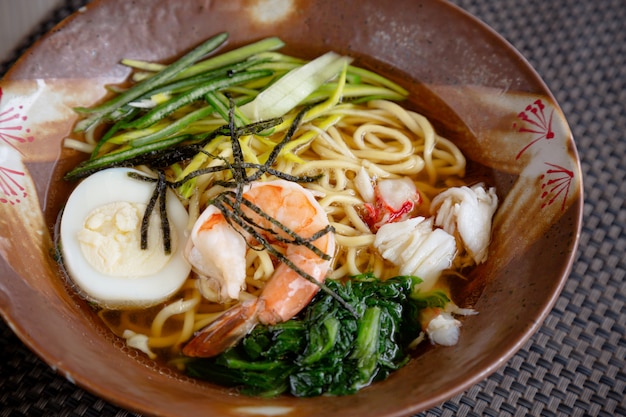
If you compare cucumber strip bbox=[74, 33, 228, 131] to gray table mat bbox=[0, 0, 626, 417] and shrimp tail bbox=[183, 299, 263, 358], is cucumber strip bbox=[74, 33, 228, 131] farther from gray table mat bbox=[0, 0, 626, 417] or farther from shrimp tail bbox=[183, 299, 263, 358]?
shrimp tail bbox=[183, 299, 263, 358]

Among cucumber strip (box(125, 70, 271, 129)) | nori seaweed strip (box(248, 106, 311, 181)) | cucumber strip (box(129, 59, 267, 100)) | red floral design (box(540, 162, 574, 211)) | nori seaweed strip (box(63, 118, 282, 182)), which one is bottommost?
red floral design (box(540, 162, 574, 211))

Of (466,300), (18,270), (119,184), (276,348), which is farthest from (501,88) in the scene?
(18,270)

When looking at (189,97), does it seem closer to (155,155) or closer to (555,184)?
Answer: (155,155)

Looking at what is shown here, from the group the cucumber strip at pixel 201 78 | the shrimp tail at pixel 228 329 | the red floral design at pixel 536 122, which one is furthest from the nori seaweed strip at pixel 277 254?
the red floral design at pixel 536 122

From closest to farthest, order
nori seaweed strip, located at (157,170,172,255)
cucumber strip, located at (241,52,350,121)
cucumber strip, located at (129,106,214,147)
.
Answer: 1. nori seaweed strip, located at (157,170,172,255)
2. cucumber strip, located at (129,106,214,147)
3. cucumber strip, located at (241,52,350,121)

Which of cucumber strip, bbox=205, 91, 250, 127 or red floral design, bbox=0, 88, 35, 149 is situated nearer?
red floral design, bbox=0, 88, 35, 149

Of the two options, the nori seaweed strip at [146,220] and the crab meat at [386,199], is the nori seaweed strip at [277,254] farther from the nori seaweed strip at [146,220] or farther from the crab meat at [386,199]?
the crab meat at [386,199]

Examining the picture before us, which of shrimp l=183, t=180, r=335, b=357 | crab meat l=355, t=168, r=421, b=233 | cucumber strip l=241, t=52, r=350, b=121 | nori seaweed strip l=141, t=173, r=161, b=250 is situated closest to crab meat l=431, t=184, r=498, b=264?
crab meat l=355, t=168, r=421, b=233
